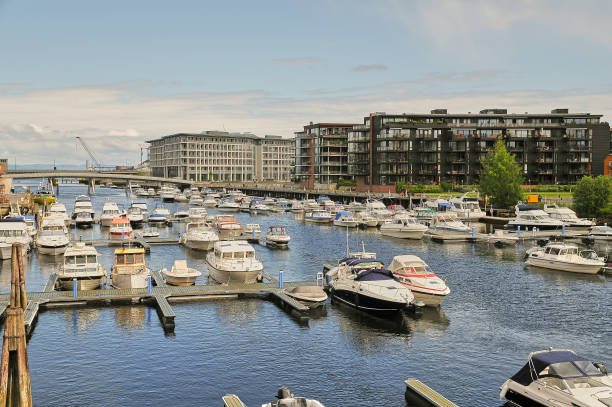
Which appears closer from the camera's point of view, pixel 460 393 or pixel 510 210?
pixel 460 393

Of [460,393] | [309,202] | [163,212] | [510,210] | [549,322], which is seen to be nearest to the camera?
[460,393]

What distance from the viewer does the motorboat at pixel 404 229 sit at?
90812 mm

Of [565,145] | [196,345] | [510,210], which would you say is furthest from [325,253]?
[565,145]

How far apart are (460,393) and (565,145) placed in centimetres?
15365

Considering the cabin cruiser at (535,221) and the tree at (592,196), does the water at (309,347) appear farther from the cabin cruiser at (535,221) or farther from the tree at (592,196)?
the tree at (592,196)

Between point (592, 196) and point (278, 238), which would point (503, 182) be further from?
point (278, 238)

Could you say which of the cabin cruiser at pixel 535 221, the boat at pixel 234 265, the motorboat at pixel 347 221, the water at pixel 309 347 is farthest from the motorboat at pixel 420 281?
the motorboat at pixel 347 221

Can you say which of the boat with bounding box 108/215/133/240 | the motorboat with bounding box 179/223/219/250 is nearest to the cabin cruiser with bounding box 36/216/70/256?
the boat with bounding box 108/215/133/240

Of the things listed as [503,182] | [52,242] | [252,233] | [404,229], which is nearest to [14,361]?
[52,242]

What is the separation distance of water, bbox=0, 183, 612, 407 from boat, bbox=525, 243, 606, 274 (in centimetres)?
575

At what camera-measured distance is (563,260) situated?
61000mm

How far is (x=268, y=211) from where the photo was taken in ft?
487

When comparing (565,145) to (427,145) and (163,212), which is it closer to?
(427,145)

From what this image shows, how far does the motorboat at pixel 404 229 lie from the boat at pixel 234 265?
43.3m
